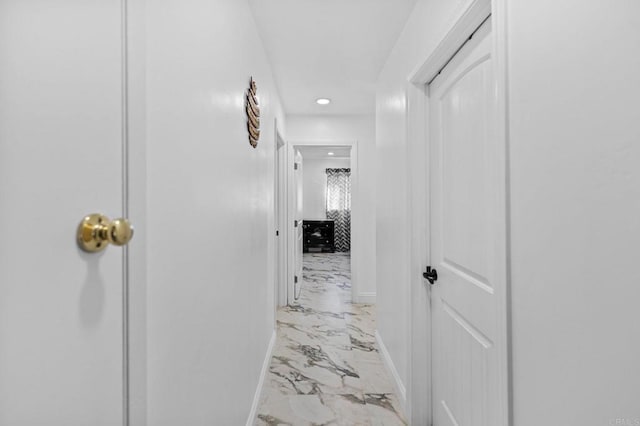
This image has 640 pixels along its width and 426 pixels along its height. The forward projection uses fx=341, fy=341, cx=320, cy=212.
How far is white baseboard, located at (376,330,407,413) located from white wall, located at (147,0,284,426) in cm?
93

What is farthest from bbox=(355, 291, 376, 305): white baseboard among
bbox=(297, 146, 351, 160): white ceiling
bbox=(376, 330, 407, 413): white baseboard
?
bbox=(297, 146, 351, 160): white ceiling

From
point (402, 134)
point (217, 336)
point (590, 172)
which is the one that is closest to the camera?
point (590, 172)

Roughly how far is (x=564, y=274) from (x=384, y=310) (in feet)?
6.87

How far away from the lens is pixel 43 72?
1.55ft

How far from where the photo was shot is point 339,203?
8.75 metres

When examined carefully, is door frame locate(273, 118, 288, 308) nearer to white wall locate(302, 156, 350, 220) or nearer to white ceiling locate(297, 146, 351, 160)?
white ceiling locate(297, 146, 351, 160)

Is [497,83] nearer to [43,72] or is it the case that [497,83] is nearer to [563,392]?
[563,392]

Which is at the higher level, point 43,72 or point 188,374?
point 43,72

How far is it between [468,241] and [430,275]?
18.1 inches

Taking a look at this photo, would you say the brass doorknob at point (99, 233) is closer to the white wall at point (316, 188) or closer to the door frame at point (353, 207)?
the door frame at point (353, 207)

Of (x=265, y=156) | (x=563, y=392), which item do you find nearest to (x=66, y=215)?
(x=563, y=392)

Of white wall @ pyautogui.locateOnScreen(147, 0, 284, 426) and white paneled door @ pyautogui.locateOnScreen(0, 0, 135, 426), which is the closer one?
white paneled door @ pyautogui.locateOnScreen(0, 0, 135, 426)

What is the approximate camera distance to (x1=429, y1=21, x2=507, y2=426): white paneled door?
3.75 feet

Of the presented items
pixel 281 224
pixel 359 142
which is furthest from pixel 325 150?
pixel 281 224
